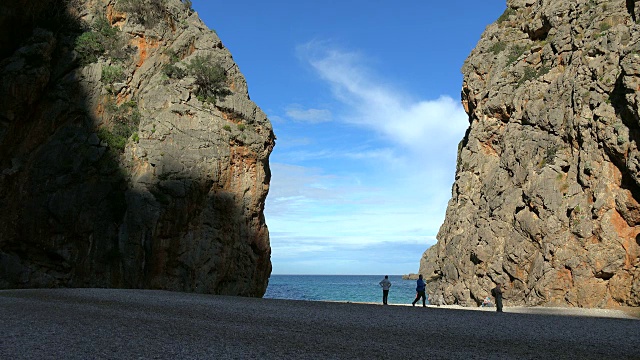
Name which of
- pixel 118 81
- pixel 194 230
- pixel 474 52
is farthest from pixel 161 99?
pixel 474 52

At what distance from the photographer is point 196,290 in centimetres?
2748

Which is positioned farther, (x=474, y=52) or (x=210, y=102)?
(x=474, y=52)

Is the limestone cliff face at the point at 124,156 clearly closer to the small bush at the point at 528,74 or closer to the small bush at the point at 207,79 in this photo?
the small bush at the point at 207,79

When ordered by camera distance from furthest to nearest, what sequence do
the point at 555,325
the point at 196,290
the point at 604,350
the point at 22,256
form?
1. the point at 196,290
2. the point at 22,256
3. the point at 555,325
4. the point at 604,350

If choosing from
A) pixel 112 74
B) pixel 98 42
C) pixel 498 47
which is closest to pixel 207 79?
pixel 112 74

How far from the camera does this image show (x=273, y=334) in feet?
35.4

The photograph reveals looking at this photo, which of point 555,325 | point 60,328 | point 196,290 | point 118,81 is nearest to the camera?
point 60,328

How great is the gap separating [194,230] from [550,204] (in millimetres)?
26324

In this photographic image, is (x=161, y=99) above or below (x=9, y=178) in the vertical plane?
above

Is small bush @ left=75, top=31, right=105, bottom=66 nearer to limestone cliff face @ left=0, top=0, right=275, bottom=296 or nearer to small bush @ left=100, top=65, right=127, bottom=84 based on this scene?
limestone cliff face @ left=0, top=0, right=275, bottom=296

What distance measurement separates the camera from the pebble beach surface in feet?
27.7

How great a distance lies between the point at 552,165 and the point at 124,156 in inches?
1239

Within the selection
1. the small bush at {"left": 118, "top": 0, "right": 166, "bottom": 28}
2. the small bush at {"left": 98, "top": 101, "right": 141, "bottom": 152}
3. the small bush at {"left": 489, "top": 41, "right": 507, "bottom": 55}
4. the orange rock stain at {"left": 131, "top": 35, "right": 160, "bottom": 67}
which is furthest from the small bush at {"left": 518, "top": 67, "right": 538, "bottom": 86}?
the small bush at {"left": 98, "top": 101, "right": 141, "bottom": 152}

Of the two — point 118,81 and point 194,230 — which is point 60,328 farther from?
point 118,81
